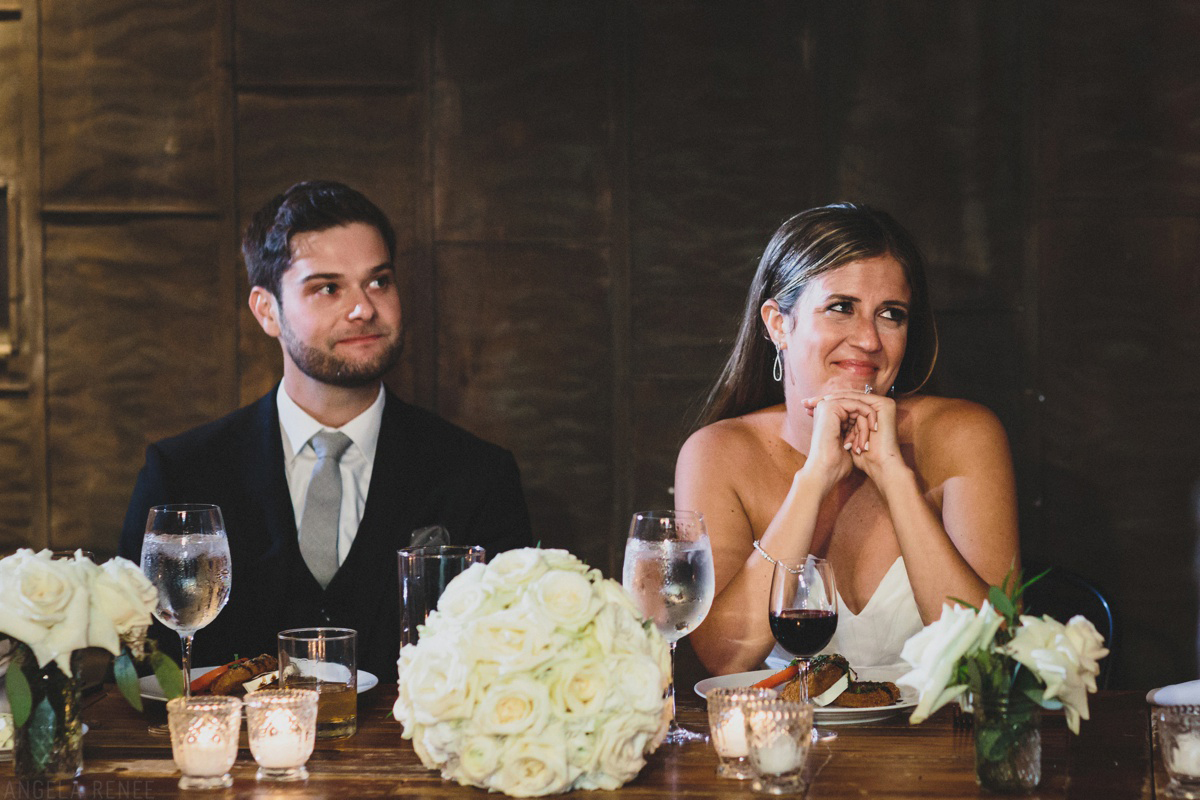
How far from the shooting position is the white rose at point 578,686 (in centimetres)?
123

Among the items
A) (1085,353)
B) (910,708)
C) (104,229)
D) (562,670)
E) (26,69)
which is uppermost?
(26,69)

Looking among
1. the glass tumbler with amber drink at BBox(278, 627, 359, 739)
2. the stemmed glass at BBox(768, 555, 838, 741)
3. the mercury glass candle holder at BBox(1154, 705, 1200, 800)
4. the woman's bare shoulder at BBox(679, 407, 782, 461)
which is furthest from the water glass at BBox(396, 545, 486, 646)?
the woman's bare shoulder at BBox(679, 407, 782, 461)

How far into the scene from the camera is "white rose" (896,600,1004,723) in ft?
4.18

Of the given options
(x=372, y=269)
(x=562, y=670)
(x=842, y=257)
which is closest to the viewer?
(x=562, y=670)

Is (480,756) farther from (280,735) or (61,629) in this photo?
(61,629)

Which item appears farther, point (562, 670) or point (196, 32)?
point (196, 32)

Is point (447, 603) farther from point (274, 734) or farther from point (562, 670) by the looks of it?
point (274, 734)

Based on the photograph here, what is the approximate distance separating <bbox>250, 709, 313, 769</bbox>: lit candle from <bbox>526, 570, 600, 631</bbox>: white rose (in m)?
0.33

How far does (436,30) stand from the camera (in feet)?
11.7

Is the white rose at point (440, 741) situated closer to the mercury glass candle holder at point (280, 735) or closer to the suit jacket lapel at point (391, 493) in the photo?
the mercury glass candle holder at point (280, 735)

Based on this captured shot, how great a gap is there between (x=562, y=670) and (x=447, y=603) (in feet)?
0.50

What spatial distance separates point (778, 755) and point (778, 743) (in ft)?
0.04

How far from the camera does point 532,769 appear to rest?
1.24 metres

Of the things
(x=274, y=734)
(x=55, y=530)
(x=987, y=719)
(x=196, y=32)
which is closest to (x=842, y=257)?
(x=987, y=719)
